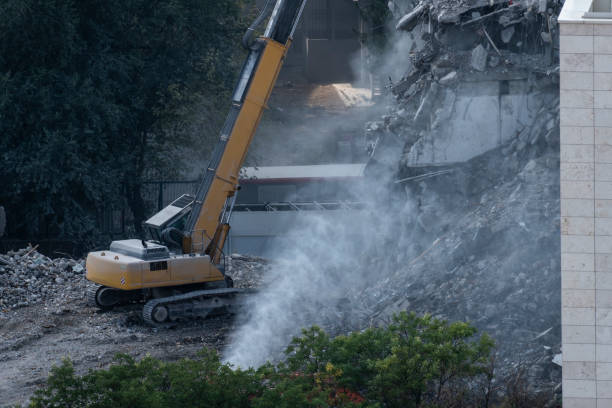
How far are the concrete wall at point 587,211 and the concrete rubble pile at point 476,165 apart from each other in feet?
16.8

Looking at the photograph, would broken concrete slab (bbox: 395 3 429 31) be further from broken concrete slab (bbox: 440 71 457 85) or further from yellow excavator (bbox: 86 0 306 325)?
yellow excavator (bbox: 86 0 306 325)

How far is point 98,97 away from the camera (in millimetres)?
27438

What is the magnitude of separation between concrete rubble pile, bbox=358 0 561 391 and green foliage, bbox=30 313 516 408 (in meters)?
3.78

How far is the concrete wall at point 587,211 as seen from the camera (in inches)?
294

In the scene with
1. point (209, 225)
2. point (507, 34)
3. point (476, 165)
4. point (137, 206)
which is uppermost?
point (507, 34)

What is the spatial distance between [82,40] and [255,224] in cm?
860

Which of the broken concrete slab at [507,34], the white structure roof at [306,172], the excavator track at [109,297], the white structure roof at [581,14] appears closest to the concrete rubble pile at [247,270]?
the excavator track at [109,297]

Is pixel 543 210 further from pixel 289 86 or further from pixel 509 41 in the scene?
pixel 289 86

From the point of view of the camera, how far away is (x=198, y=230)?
16.8 meters

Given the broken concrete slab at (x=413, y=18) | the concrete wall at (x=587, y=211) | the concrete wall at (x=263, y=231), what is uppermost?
the broken concrete slab at (x=413, y=18)

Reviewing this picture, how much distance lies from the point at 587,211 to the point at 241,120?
32.8 feet

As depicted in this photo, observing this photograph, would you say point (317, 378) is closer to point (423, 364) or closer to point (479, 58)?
point (423, 364)

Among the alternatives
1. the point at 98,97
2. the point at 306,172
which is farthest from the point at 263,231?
the point at 98,97

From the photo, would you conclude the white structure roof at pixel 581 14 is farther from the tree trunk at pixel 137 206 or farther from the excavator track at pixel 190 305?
the tree trunk at pixel 137 206
